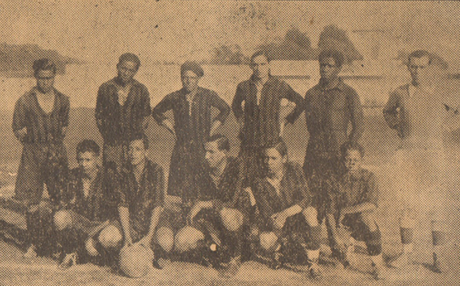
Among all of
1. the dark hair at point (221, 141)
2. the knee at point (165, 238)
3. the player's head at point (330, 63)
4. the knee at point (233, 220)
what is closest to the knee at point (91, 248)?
the knee at point (165, 238)

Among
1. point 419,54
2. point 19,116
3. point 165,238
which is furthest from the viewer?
point 19,116

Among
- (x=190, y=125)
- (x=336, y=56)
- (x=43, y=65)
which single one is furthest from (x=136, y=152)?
(x=336, y=56)

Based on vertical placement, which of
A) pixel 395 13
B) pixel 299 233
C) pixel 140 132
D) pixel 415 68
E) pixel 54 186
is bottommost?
pixel 299 233

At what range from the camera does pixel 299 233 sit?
380 centimetres

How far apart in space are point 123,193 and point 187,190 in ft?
1.40

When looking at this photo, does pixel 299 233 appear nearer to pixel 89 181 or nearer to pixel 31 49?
pixel 89 181

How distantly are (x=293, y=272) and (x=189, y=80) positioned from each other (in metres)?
1.43

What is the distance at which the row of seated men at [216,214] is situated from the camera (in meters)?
3.79

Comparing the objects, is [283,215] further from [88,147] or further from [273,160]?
[88,147]

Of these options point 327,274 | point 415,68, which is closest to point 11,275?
point 327,274

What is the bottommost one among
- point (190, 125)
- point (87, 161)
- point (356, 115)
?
point (87, 161)

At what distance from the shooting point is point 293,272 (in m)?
3.79

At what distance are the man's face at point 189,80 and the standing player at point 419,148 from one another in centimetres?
125

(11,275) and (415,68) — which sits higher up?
(415,68)
